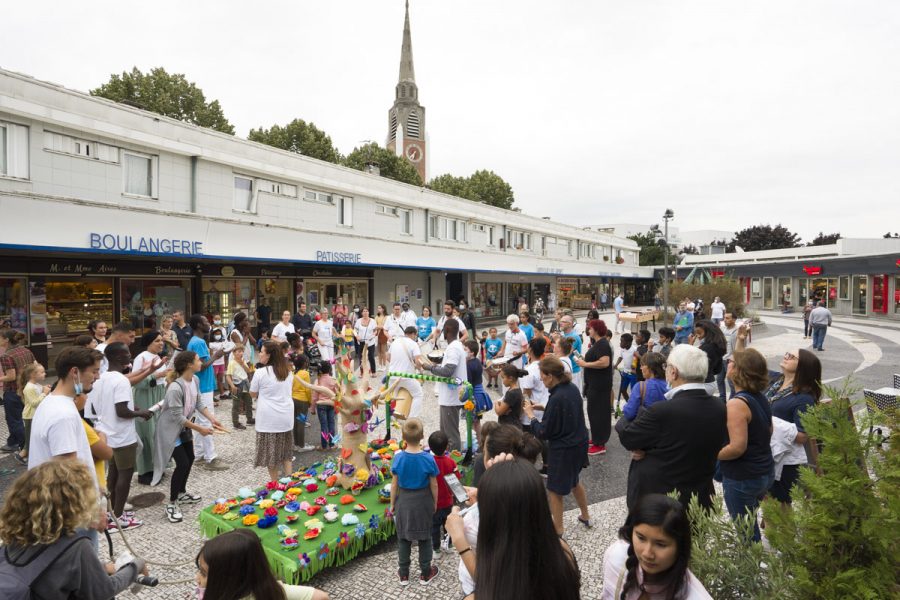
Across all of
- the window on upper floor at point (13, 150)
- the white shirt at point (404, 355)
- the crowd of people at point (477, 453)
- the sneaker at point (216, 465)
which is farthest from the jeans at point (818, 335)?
the window on upper floor at point (13, 150)

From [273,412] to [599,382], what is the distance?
177 inches

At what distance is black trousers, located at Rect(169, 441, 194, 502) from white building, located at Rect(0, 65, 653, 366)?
28.7 feet

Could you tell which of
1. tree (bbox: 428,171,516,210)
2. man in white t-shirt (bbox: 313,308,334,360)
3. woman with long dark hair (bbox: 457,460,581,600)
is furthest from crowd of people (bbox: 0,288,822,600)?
tree (bbox: 428,171,516,210)

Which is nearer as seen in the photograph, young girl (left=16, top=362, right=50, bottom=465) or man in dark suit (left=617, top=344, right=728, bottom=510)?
man in dark suit (left=617, top=344, right=728, bottom=510)

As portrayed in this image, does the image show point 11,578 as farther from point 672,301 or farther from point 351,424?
point 672,301

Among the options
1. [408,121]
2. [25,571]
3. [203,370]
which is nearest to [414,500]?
[25,571]

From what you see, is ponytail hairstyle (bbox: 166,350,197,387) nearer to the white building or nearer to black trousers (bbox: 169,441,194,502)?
black trousers (bbox: 169,441,194,502)

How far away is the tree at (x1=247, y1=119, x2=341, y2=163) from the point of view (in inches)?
1259

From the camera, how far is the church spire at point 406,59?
66.1 m

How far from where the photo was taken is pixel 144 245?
12.3 metres

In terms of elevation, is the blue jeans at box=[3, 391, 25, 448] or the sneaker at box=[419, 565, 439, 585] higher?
the blue jeans at box=[3, 391, 25, 448]

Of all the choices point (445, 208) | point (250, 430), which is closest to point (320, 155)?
point (445, 208)

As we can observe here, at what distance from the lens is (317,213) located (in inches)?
752

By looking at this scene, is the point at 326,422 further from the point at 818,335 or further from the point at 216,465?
the point at 818,335
